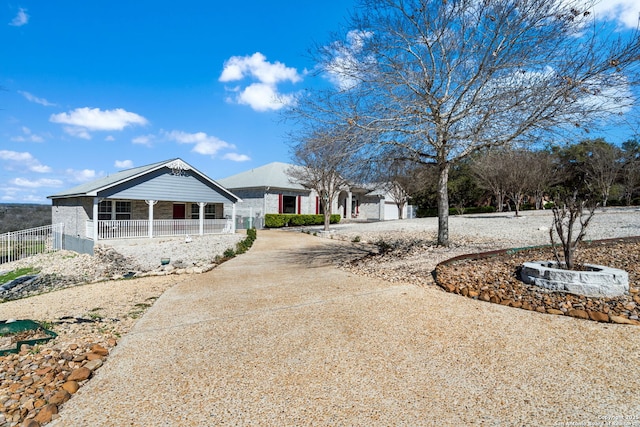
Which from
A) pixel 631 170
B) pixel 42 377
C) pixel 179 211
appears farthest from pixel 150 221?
pixel 631 170

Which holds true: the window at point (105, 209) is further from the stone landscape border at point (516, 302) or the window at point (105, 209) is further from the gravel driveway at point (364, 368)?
the stone landscape border at point (516, 302)

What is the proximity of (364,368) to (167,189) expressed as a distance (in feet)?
55.7

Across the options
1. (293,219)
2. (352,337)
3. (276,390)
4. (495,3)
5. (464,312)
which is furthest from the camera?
(293,219)

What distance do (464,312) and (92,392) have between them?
4433 millimetres

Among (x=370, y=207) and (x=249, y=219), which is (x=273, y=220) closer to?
(x=249, y=219)

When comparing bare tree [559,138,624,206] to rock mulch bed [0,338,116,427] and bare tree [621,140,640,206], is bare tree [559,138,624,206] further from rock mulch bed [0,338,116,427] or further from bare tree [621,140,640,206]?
rock mulch bed [0,338,116,427]

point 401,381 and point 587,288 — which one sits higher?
point 587,288

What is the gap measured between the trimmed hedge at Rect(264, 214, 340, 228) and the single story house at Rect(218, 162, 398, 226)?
0.79 metres

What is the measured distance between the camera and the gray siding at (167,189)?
657 inches

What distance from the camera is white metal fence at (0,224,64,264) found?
51.7 feet

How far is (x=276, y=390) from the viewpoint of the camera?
3.02 m

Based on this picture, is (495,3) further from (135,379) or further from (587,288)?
(135,379)

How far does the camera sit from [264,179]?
26188 mm

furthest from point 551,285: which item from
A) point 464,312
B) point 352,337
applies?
point 352,337
